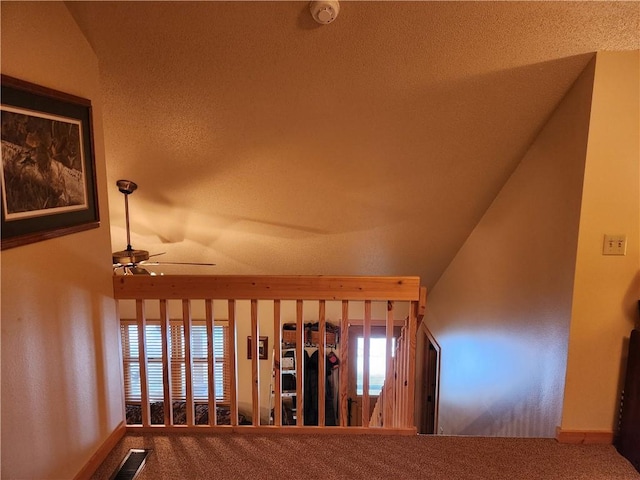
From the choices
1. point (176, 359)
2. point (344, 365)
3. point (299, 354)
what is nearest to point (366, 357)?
point (344, 365)

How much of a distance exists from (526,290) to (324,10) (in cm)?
206

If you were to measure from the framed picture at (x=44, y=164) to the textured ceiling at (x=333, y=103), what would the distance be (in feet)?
1.71

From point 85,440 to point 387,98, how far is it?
90.9 inches

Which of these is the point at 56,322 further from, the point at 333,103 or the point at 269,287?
the point at 333,103

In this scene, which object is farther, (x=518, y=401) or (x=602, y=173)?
(x=518, y=401)

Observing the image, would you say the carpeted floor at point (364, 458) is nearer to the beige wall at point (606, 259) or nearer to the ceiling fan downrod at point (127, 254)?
→ the beige wall at point (606, 259)

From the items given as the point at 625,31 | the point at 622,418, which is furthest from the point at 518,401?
the point at 625,31

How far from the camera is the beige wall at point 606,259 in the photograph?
1.96 metres

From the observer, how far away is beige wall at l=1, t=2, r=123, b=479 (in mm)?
1390

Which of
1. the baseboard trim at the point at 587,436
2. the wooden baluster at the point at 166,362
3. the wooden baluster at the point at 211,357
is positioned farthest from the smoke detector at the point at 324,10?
the baseboard trim at the point at 587,436

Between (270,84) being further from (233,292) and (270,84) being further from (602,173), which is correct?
(602,173)

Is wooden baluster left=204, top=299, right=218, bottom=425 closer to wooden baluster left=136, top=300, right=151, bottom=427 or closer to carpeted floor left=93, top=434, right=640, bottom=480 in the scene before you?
carpeted floor left=93, top=434, right=640, bottom=480

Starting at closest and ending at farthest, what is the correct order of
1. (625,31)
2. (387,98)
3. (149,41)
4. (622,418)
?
(625,31) → (149,41) → (622,418) → (387,98)

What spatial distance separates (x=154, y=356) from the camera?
6.36 m
